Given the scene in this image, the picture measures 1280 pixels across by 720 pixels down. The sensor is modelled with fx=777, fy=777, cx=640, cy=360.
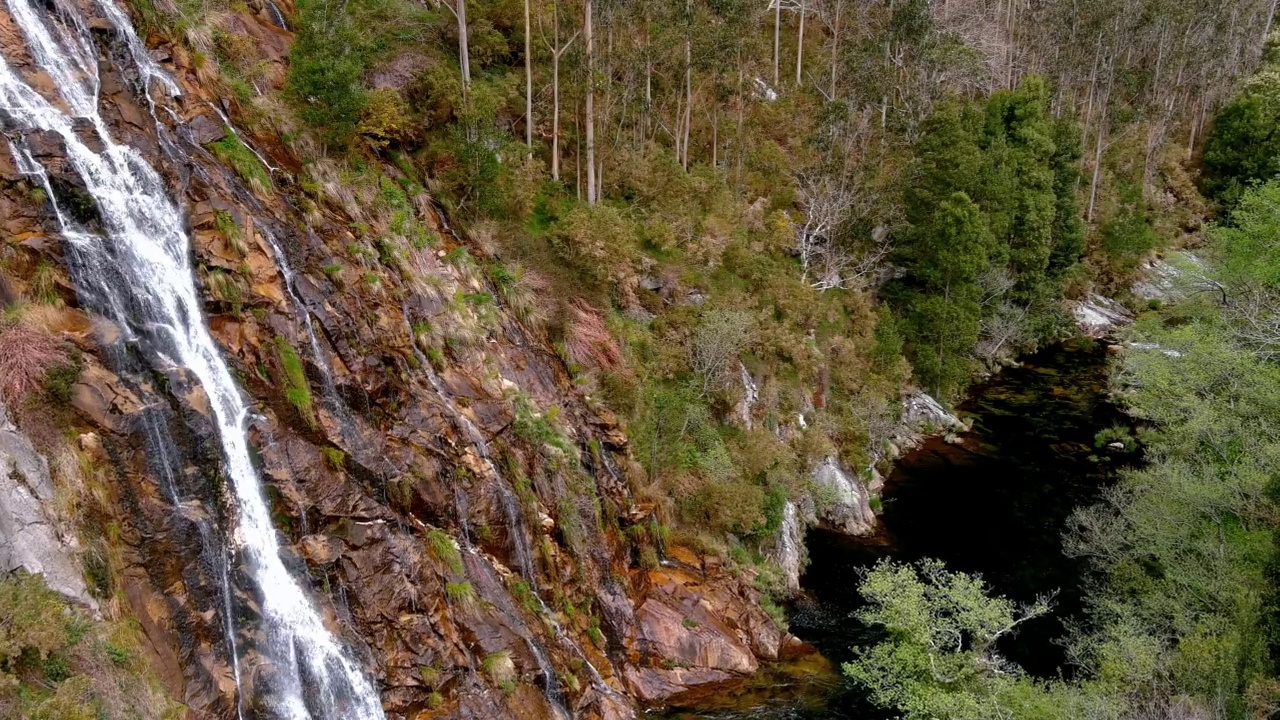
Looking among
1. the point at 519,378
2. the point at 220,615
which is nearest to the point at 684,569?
the point at 519,378

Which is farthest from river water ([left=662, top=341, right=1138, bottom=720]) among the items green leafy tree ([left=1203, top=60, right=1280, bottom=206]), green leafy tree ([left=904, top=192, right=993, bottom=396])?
green leafy tree ([left=1203, top=60, right=1280, bottom=206])

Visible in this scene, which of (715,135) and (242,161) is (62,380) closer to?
(242,161)

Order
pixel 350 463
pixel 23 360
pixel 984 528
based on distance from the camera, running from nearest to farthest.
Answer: pixel 23 360 → pixel 350 463 → pixel 984 528

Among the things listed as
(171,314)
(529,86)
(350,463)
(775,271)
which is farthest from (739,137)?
(171,314)

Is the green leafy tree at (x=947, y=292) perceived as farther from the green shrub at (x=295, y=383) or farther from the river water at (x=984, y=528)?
the green shrub at (x=295, y=383)

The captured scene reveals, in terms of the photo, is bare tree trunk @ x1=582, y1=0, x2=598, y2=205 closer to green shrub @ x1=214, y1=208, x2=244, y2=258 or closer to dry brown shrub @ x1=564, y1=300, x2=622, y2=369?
dry brown shrub @ x1=564, y1=300, x2=622, y2=369

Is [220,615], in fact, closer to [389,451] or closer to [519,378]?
[389,451]

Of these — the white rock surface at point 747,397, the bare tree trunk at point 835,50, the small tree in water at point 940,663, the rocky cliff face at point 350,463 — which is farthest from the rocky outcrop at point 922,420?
the bare tree trunk at point 835,50
